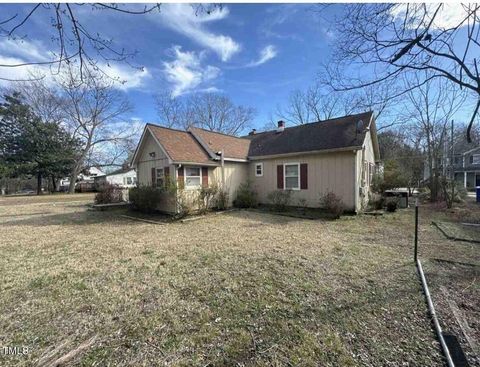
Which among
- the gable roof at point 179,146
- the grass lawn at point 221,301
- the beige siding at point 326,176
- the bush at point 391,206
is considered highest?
the gable roof at point 179,146

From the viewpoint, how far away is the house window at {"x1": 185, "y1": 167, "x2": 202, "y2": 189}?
10.9 m

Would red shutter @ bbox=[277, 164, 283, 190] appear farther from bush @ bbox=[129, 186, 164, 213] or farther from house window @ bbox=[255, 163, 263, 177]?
bush @ bbox=[129, 186, 164, 213]

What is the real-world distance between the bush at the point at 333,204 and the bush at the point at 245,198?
151 inches

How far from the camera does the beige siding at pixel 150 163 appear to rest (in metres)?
10.7

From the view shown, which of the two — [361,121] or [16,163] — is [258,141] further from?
[16,163]

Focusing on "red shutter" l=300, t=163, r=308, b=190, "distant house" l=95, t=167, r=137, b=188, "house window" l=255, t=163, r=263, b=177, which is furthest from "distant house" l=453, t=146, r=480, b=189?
"distant house" l=95, t=167, r=137, b=188

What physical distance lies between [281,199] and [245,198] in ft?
6.60

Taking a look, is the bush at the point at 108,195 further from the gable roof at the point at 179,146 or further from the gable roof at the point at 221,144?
the gable roof at the point at 221,144

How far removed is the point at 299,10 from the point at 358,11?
3.89ft

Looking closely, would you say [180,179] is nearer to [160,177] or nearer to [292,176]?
[160,177]

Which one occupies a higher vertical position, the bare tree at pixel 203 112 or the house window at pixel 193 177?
the bare tree at pixel 203 112

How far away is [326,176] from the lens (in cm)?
1078

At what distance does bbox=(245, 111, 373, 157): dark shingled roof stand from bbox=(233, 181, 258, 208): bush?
93.3 inches

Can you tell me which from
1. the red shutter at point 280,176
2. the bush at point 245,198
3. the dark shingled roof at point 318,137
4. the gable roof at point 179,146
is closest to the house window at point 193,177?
the gable roof at point 179,146
